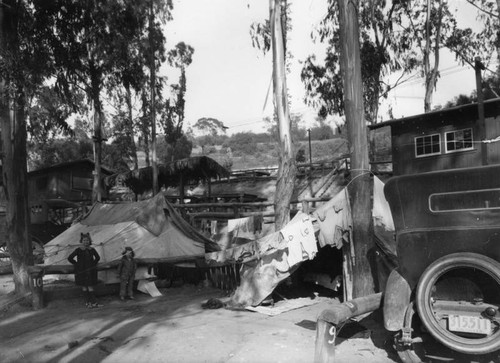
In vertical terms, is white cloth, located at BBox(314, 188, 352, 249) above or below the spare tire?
above

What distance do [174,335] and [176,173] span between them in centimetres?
1451

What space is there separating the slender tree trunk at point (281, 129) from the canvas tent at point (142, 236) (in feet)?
10.8

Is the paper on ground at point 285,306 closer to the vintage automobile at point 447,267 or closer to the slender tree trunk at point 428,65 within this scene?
the vintage automobile at point 447,267

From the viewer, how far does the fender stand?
4723 mm

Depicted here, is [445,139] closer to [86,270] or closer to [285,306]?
[285,306]

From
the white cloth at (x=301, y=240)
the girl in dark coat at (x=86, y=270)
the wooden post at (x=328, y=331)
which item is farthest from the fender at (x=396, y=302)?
the girl in dark coat at (x=86, y=270)

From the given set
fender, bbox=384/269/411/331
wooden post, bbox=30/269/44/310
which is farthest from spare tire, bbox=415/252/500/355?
wooden post, bbox=30/269/44/310

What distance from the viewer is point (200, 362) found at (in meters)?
5.71

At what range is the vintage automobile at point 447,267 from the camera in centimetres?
425

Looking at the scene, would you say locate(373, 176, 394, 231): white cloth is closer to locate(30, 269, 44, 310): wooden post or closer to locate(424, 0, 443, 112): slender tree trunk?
locate(30, 269, 44, 310): wooden post

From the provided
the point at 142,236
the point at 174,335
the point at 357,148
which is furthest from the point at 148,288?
the point at 357,148

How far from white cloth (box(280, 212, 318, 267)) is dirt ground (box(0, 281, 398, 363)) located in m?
1.01

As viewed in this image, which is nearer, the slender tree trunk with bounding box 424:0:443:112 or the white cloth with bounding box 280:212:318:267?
the white cloth with bounding box 280:212:318:267

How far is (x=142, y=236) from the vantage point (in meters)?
12.8
